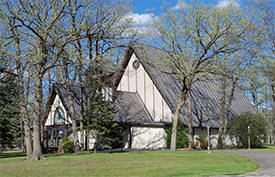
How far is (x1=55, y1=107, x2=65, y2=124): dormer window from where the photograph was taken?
31.8 m

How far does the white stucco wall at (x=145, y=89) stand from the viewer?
34.5m

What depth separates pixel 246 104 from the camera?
4366cm

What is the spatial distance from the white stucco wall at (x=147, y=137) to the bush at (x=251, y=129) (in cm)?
694

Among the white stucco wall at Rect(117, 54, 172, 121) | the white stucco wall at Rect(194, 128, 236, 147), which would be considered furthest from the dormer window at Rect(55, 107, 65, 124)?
the white stucco wall at Rect(194, 128, 236, 147)

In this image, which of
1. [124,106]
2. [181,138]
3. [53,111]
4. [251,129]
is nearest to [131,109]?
[124,106]

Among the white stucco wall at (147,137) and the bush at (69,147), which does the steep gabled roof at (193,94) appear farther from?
the bush at (69,147)

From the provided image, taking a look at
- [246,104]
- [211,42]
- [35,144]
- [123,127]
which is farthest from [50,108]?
[246,104]

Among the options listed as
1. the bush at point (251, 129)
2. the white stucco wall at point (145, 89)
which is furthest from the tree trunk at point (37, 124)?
the bush at point (251, 129)

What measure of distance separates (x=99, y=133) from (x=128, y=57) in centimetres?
1356

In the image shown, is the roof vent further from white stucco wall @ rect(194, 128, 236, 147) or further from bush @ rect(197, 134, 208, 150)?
bush @ rect(197, 134, 208, 150)

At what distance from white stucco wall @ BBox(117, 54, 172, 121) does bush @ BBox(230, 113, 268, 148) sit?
6.44m

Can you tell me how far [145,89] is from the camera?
119 ft

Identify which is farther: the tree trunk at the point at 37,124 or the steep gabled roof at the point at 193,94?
the steep gabled roof at the point at 193,94

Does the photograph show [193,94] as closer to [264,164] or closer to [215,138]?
[215,138]
